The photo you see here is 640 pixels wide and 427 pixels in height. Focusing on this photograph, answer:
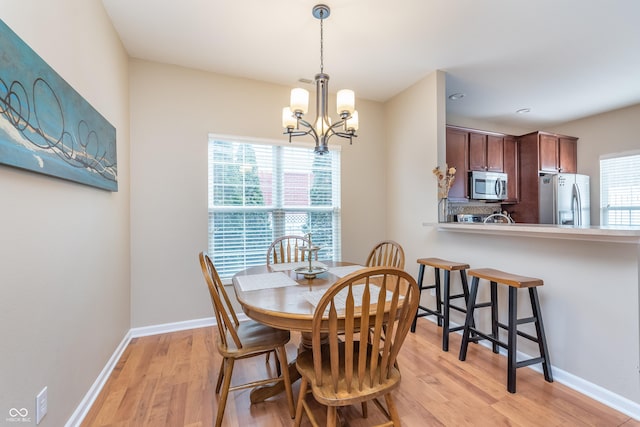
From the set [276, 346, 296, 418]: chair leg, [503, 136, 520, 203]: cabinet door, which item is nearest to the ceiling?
[503, 136, 520, 203]: cabinet door

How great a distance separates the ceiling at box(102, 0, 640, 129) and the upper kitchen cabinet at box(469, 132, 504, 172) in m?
0.71

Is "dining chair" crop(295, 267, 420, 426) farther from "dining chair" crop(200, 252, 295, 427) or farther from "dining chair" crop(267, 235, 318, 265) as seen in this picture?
"dining chair" crop(267, 235, 318, 265)

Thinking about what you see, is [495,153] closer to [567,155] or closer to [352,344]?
[567,155]

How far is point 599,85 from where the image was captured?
3.36 metres

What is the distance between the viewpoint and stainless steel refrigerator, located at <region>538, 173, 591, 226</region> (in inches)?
161

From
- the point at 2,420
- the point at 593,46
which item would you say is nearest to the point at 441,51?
the point at 593,46

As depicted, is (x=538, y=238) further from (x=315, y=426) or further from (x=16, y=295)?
(x=16, y=295)

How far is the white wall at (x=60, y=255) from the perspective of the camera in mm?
1134

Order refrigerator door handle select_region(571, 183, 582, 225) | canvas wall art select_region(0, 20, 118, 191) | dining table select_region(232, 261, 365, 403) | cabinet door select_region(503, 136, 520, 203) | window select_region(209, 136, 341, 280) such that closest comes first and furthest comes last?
canvas wall art select_region(0, 20, 118, 191), dining table select_region(232, 261, 365, 403), window select_region(209, 136, 341, 280), refrigerator door handle select_region(571, 183, 582, 225), cabinet door select_region(503, 136, 520, 203)

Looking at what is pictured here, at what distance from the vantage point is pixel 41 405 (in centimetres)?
129

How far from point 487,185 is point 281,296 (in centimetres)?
382

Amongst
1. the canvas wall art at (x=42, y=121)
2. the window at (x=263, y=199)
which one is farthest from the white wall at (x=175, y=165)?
the canvas wall art at (x=42, y=121)

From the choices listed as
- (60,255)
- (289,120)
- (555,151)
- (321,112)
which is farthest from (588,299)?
(555,151)

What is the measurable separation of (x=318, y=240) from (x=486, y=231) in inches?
73.5
